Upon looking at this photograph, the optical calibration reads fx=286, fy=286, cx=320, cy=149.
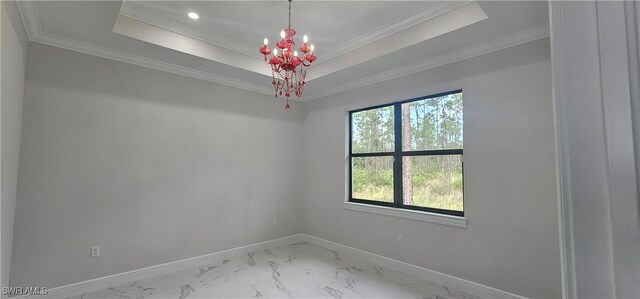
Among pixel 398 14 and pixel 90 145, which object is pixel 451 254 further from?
pixel 90 145

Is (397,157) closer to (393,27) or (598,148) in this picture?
(393,27)

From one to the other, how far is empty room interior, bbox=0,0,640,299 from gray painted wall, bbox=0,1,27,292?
34 mm

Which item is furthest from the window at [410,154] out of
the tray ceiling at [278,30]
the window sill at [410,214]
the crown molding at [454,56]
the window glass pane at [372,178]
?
the tray ceiling at [278,30]

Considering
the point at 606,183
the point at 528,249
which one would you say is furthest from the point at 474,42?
the point at 606,183

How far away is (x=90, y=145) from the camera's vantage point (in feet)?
10.1

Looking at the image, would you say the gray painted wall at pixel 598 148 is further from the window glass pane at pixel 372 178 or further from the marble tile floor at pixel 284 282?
the window glass pane at pixel 372 178

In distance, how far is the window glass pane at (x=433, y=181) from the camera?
10.8 ft

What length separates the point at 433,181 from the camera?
11.4ft

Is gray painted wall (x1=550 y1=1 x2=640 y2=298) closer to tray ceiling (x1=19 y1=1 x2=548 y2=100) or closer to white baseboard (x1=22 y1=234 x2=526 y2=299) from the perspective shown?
tray ceiling (x1=19 y1=1 x2=548 y2=100)

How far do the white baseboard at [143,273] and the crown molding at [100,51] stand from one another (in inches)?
94.4

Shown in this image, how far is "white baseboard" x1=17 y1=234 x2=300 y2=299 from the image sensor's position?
113 inches

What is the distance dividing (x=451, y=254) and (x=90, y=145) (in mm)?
4100

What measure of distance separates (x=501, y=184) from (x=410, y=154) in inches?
43.0

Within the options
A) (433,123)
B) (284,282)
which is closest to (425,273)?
(284,282)
